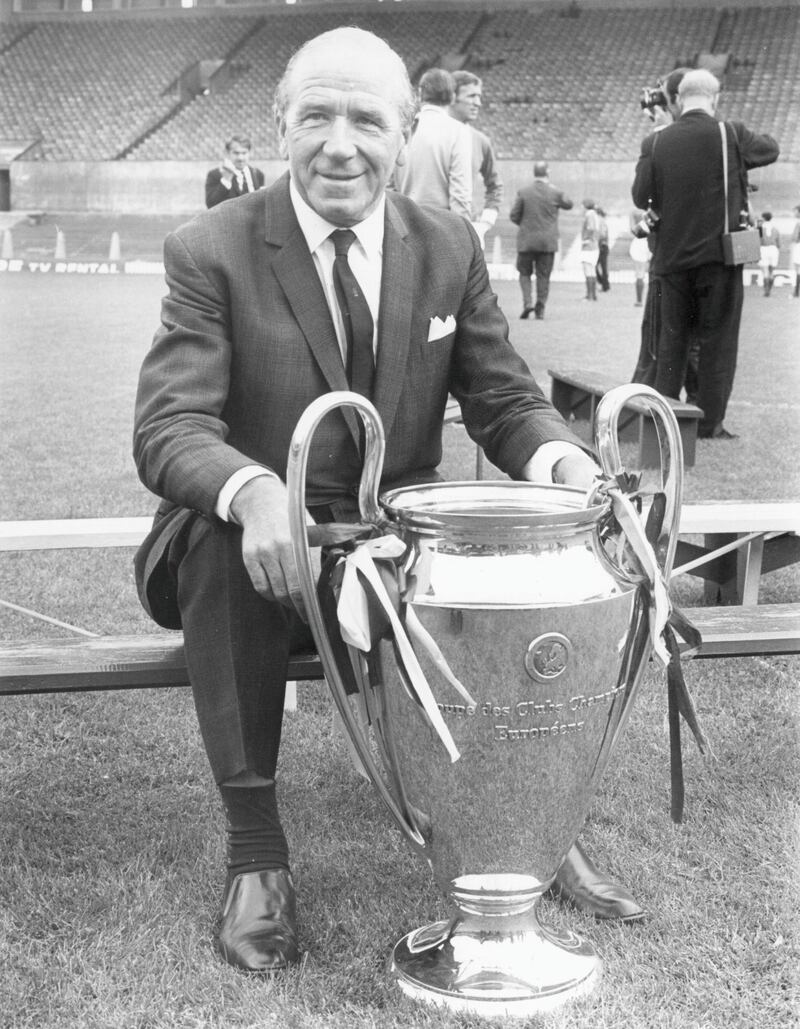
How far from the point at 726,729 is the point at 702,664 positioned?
44 cm

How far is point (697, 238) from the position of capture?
589 cm

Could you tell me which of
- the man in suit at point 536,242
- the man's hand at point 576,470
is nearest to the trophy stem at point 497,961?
the man's hand at point 576,470

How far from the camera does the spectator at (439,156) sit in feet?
21.0

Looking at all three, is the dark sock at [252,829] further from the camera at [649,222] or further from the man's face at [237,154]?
the man's face at [237,154]

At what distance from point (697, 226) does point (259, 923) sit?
470cm

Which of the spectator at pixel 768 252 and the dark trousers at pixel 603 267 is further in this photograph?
the dark trousers at pixel 603 267

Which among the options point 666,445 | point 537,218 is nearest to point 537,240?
point 537,218

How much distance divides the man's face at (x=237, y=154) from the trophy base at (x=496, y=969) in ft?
37.3

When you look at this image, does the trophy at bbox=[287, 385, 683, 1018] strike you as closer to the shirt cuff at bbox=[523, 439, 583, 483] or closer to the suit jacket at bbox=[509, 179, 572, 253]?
the shirt cuff at bbox=[523, 439, 583, 483]

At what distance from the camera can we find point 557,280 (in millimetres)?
21766

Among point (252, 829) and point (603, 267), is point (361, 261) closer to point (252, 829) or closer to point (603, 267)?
point (252, 829)

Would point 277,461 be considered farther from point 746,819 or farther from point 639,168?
point 639,168

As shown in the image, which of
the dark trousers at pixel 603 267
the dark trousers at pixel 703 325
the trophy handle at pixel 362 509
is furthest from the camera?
the dark trousers at pixel 603 267

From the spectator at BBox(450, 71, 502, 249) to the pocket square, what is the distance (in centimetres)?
407
